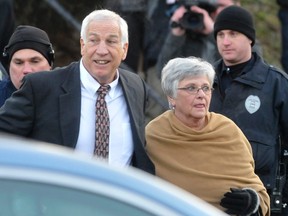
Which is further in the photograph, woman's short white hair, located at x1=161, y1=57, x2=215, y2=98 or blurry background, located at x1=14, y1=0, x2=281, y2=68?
blurry background, located at x1=14, y1=0, x2=281, y2=68

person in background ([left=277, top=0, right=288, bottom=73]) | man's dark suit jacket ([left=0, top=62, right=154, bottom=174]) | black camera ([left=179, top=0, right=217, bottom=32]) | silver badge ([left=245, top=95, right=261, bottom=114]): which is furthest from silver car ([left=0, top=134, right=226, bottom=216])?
person in background ([left=277, top=0, right=288, bottom=73])

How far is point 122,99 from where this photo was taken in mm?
6859

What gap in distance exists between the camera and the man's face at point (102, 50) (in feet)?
22.5

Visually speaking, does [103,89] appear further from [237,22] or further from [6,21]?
[6,21]

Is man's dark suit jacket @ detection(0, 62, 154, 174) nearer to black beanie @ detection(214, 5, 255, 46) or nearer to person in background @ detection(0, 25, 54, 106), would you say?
person in background @ detection(0, 25, 54, 106)

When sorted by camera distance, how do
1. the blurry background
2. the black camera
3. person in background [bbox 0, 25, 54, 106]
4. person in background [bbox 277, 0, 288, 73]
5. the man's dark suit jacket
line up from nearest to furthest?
the man's dark suit jacket < person in background [bbox 0, 25, 54, 106] < the black camera < person in background [bbox 277, 0, 288, 73] < the blurry background

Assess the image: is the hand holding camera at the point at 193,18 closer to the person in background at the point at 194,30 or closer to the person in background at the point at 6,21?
the person in background at the point at 194,30

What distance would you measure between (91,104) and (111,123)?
152mm

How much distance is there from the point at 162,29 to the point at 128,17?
36 cm

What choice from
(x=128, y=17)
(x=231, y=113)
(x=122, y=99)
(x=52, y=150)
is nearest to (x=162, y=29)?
(x=128, y=17)

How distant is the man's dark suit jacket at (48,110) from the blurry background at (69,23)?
18.0 feet

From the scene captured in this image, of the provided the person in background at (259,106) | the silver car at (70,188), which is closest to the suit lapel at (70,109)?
the person in background at (259,106)

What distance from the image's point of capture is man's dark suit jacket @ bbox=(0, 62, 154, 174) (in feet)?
21.6

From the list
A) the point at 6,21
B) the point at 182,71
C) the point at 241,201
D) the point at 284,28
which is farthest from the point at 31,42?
the point at 284,28
